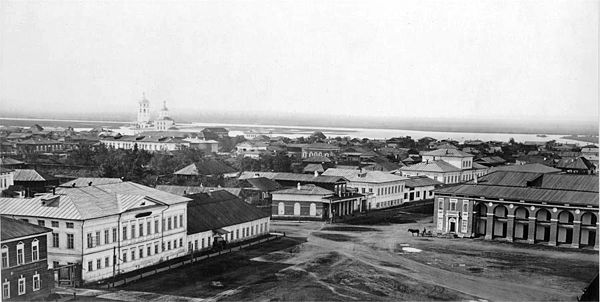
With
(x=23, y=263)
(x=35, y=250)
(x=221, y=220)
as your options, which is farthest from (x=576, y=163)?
(x=23, y=263)

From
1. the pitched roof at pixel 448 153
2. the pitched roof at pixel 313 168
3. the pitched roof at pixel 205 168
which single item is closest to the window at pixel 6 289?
the pitched roof at pixel 205 168

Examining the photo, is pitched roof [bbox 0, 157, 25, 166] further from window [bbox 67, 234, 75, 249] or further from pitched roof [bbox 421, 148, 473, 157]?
pitched roof [bbox 421, 148, 473, 157]

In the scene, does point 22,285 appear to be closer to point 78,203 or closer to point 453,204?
point 78,203

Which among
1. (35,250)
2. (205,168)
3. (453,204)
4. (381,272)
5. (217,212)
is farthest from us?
(453,204)

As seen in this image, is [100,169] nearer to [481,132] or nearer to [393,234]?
[393,234]

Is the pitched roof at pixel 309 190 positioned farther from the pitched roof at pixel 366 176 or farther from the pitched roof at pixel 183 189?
the pitched roof at pixel 183 189

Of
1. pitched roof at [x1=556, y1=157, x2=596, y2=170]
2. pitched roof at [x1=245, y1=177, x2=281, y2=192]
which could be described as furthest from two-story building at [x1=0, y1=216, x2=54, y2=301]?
pitched roof at [x1=556, y1=157, x2=596, y2=170]
